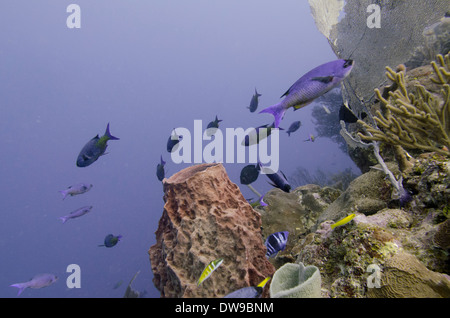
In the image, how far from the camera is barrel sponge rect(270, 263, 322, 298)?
4.86 ft

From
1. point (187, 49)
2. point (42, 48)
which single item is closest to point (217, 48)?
point (187, 49)

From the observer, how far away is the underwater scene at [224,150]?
2068 millimetres

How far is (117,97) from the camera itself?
404 ft

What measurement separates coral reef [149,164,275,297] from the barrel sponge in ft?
1.26

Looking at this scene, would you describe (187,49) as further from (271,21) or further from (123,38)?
(271,21)

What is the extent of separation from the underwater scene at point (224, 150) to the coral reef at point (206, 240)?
17mm

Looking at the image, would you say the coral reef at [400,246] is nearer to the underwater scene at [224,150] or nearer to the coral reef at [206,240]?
the underwater scene at [224,150]

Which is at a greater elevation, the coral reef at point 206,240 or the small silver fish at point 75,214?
the coral reef at point 206,240

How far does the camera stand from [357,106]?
13.0 feet

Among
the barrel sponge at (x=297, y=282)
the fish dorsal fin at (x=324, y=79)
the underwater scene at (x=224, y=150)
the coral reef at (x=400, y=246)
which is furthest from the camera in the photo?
the underwater scene at (x=224, y=150)

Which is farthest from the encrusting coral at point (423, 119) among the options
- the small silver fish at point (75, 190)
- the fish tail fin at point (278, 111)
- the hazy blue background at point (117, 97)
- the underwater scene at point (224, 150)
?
the hazy blue background at point (117, 97)

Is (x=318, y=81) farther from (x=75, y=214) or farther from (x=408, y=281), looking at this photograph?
(x=75, y=214)

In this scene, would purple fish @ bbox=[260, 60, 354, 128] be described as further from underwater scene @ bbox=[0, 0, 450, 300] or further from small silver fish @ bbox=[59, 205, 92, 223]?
small silver fish @ bbox=[59, 205, 92, 223]

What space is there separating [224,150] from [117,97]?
88.2m
